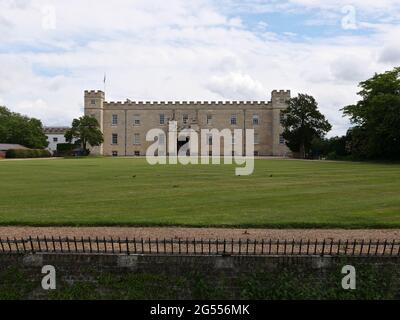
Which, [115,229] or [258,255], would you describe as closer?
[258,255]

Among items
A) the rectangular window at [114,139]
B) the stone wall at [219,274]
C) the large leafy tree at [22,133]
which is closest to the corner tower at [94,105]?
the rectangular window at [114,139]

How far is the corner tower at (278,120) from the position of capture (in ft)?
258

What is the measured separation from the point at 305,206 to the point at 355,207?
129 centimetres

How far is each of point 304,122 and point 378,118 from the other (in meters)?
23.8

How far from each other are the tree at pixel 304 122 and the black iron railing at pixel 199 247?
56.5 meters

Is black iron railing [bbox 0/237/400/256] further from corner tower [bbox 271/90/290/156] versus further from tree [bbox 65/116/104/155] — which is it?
corner tower [bbox 271/90/290/156]

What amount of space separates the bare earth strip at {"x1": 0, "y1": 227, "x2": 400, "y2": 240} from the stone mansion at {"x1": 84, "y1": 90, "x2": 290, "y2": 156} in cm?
7012

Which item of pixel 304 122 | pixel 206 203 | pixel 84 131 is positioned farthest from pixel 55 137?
pixel 206 203

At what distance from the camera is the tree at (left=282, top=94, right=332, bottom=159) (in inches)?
2539
